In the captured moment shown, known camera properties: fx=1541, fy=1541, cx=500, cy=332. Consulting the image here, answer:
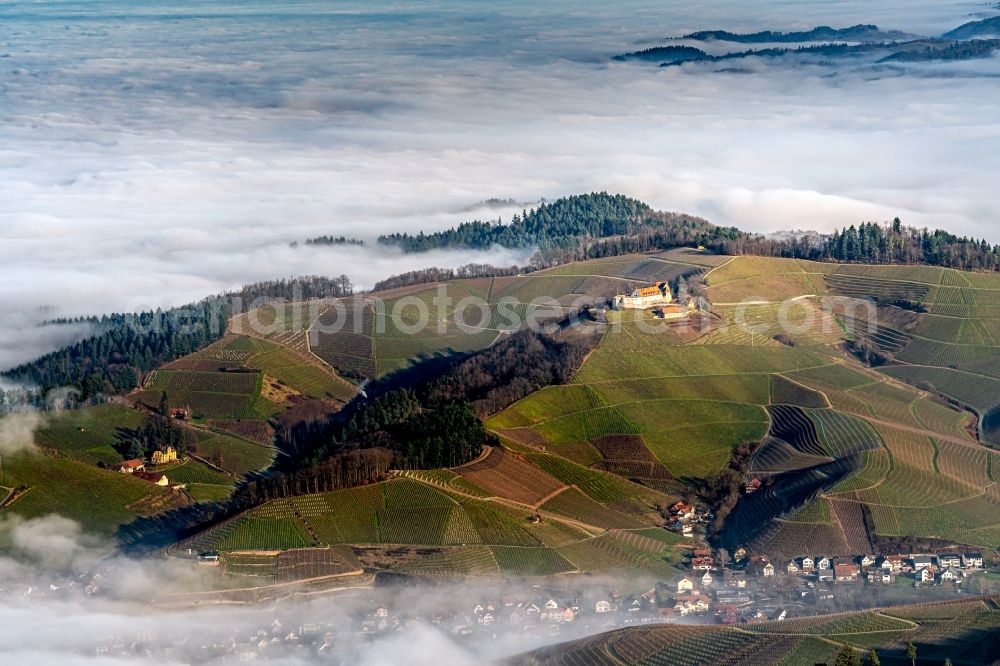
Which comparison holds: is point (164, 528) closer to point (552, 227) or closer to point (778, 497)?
point (778, 497)

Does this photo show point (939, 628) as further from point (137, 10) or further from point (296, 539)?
point (137, 10)

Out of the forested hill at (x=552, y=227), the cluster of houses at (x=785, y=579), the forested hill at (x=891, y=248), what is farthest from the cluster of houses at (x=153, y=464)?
the forested hill at (x=552, y=227)

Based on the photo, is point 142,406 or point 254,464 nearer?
point 254,464

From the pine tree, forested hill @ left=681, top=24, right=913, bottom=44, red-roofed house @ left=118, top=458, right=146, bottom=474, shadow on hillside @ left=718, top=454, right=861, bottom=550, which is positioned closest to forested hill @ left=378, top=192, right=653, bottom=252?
red-roofed house @ left=118, top=458, right=146, bottom=474

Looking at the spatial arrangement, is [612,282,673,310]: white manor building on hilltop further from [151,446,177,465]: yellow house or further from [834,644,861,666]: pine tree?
[834,644,861,666]: pine tree

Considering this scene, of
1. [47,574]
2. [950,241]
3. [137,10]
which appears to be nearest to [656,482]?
[47,574]

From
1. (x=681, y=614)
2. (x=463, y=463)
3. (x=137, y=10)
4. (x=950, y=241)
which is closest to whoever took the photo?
(x=681, y=614)

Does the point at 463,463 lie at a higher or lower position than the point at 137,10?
lower
